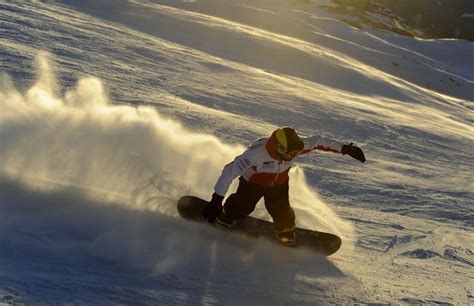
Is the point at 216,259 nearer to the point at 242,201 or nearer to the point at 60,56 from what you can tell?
the point at 242,201

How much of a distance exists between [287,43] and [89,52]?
33.9 ft

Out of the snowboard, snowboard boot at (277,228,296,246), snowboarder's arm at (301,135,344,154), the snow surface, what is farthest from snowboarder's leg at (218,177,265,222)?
snowboarder's arm at (301,135,344,154)

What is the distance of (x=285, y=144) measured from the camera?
15.7 ft

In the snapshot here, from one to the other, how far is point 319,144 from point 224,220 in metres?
1.14

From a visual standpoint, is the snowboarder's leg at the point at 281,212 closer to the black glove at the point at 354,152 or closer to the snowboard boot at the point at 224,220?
the snowboard boot at the point at 224,220

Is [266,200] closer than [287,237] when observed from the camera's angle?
No

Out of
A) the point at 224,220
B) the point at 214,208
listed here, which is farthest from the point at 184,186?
the point at 214,208

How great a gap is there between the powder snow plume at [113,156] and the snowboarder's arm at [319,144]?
3.44ft

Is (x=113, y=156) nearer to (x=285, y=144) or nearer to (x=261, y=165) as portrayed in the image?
(x=261, y=165)

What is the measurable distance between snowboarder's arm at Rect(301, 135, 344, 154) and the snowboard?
787mm

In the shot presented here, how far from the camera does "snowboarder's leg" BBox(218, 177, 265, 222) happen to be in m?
5.14

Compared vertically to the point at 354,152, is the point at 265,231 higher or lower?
lower

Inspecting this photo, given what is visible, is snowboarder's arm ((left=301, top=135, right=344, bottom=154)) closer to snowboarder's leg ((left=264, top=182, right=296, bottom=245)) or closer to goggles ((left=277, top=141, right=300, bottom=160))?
goggles ((left=277, top=141, right=300, bottom=160))

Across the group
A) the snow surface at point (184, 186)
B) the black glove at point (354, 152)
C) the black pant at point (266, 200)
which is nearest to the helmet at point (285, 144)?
the black pant at point (266, 200)
